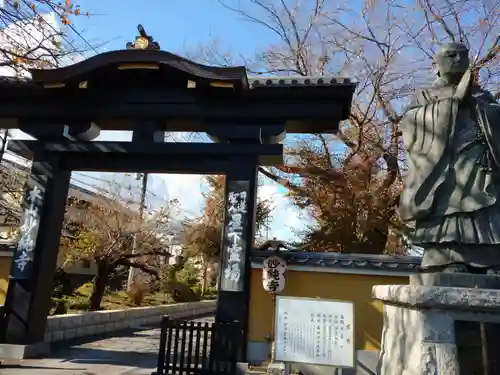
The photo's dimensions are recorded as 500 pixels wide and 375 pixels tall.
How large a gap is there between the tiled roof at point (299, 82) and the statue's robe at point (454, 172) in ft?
13.5

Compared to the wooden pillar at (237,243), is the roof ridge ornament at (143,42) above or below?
above

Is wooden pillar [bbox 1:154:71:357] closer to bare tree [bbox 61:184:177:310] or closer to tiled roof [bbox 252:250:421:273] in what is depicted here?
tiled roof [bbox 252:250:421:273]

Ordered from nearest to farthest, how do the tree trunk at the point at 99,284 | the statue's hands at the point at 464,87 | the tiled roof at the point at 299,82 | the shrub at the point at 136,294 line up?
the statue's hands at the point at 464,87, the tiled roof at the point at 299,82, the tree trunk at the point at 99,284, the shrub at the point at 136,294

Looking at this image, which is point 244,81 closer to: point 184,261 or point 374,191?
point 374,191

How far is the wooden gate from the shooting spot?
809 centimetres

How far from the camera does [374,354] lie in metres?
8.70

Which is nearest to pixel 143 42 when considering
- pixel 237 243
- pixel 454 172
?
pixel 237 243

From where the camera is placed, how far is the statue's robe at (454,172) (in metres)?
5.04

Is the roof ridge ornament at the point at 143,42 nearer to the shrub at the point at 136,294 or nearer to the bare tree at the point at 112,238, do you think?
the bare tree at the point at 112,238

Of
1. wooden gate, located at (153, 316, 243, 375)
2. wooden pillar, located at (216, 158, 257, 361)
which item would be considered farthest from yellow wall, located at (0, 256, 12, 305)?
wooden pillar, located at (216, 158, 257, 361)

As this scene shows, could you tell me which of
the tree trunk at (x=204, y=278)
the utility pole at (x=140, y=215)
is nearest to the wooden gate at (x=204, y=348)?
the utility pole at (x=140, y=215)

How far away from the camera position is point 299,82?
A: 31.9 ft

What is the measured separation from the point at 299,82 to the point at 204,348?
5925mm

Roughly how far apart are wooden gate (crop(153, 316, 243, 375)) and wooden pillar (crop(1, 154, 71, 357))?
3277mm
